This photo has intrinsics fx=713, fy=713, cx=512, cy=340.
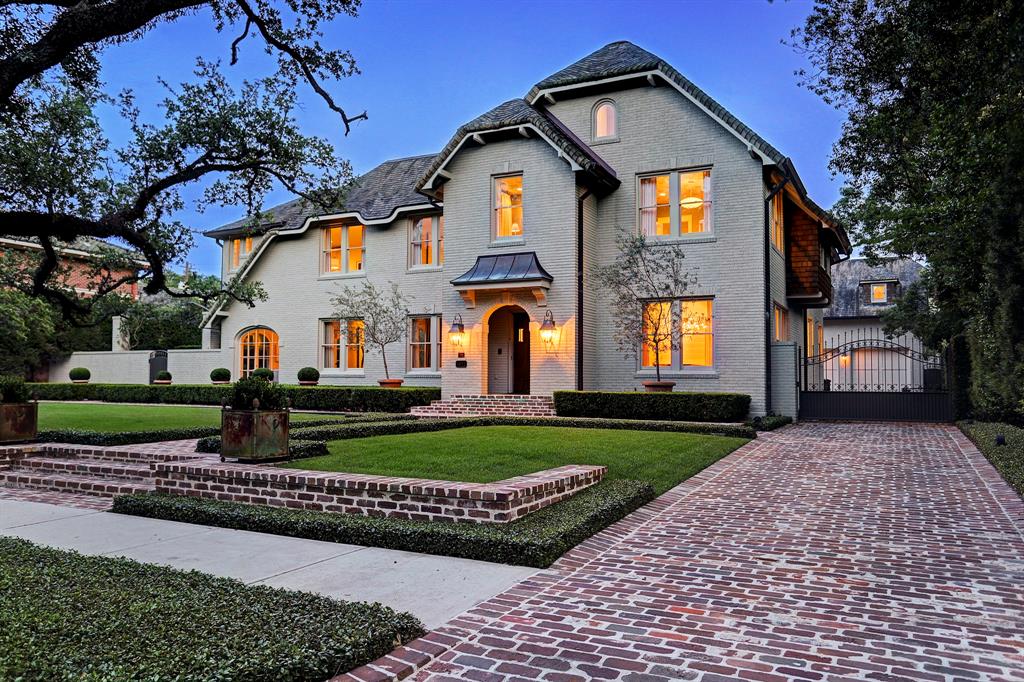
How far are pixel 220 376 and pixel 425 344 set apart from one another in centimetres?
825

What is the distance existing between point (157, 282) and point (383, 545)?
8.89m

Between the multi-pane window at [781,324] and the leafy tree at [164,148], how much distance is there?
13.5 m

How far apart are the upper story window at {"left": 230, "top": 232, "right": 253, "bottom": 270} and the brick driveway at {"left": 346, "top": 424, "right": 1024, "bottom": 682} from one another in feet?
78.1

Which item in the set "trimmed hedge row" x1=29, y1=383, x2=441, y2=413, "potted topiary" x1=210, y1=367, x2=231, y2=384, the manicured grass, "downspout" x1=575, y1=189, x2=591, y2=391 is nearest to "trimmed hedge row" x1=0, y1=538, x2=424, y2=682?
the manicured grass

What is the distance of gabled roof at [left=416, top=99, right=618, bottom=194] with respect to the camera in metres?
18.9

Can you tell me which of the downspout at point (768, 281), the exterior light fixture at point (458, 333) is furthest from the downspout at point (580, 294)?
the downspout at point (768, 281)

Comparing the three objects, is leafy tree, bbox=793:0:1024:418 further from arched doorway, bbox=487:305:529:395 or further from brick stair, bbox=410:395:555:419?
arched doorway, bbox=487:305:529:395

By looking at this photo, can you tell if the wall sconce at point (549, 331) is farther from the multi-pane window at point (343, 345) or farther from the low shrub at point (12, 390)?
the low shrub at point (12, 390)

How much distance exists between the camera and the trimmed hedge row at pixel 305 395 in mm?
20625

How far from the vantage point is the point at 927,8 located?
708 centimetres

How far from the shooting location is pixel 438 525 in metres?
6.31

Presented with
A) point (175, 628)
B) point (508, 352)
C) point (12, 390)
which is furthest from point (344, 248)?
point (175, 628)

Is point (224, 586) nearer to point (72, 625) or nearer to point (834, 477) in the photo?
point (72, 625)

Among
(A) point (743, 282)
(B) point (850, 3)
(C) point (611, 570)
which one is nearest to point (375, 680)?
(C) point (611, 570)
